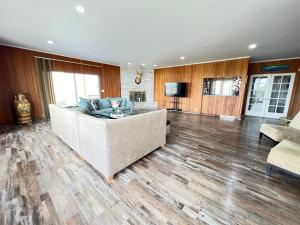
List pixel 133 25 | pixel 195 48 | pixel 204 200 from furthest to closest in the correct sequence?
pixel 195 48 → pixel 133 25 → pixel 204 200

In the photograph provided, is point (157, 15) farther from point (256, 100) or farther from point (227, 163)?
point (256, 100)

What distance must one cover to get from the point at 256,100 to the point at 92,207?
7837 mm

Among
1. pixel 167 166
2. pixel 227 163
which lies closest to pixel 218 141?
pixel 227 163

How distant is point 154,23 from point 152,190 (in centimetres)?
302

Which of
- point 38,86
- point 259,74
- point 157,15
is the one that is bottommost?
point 38,86

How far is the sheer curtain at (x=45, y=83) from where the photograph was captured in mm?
4805

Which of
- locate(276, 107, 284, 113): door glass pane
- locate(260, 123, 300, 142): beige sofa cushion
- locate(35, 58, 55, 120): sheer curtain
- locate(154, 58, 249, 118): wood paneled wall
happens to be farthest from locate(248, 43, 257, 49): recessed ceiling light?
locate(35, 58, 55, 120): sheer curtain

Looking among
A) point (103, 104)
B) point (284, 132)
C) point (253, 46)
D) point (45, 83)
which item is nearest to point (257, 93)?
point (253, 46)

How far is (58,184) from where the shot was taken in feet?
5.69

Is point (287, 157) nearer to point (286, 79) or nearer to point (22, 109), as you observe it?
point (286, 79)

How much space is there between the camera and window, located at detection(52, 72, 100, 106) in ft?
17.8

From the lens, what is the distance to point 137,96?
8.27 metres

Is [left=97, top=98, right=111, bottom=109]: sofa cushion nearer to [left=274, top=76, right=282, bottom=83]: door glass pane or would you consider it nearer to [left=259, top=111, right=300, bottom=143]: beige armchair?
[left=259, top=111, right=300, bottom=143]: beige armchair

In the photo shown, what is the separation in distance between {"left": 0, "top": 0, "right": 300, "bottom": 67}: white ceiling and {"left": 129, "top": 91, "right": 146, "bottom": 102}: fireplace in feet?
14.1
